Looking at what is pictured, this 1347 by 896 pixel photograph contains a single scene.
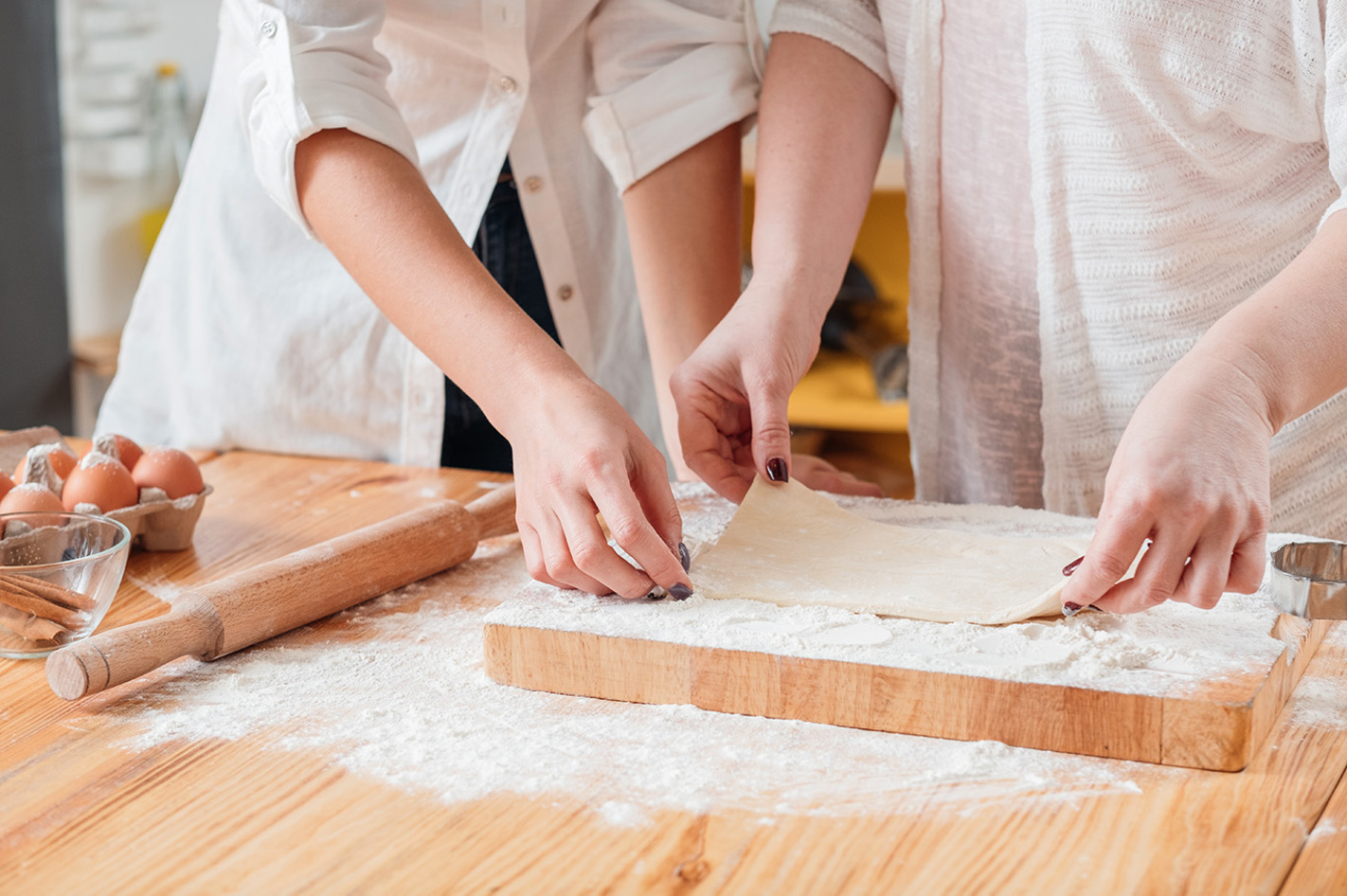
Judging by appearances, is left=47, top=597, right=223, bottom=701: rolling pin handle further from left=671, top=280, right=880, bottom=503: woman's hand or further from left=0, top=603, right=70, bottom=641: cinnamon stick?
left=671, top=280, right=880, bottom=503: woman's hand

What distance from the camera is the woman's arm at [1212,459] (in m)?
0.77

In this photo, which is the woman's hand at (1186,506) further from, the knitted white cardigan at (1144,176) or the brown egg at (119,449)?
the brown egg at (119,449)

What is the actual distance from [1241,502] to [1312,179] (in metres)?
0.50

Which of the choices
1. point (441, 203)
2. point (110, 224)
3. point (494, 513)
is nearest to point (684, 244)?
point (441, 203)

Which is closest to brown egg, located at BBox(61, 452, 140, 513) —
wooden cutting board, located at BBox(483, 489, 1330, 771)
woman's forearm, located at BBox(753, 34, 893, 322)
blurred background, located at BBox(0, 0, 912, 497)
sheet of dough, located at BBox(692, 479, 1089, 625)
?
wooden cutting board, located at BBox(483, 489, 1330, 771)

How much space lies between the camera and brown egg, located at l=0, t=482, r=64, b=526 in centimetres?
98

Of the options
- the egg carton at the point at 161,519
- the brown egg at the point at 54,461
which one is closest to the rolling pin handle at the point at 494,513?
the egg carton at the point at 161,519

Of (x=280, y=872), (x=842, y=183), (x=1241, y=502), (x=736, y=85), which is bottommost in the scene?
(x=280, y=872)

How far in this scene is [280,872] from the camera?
2.06ft

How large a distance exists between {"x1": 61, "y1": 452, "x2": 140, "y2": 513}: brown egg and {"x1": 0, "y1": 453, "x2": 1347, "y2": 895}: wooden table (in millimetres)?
310

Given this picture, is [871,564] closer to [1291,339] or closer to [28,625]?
[1291,339]

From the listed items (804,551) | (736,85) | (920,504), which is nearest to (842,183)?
(736,85)

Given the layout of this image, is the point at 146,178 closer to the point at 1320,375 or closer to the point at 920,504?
the point at 920,504

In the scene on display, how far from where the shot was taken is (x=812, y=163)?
4.10 ft
